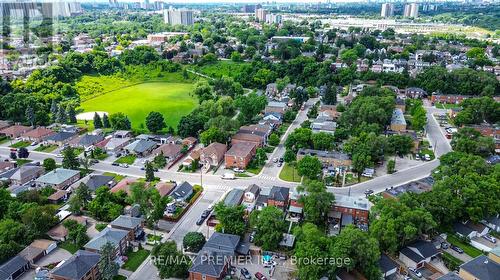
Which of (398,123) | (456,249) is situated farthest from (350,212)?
(398,123)

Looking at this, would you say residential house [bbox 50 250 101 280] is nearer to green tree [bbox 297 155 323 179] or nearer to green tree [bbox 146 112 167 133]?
green tree [bbox 297 155 323 179]

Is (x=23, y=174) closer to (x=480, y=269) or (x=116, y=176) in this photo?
(x=116, y=176)

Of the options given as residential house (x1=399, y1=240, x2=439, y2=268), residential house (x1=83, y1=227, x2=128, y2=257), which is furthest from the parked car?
residential house (x1=83, y1=227, x2=128, y2=257)

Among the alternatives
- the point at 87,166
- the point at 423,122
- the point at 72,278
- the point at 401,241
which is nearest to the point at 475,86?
the point at 423,122

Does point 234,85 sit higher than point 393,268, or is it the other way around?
point 234,85

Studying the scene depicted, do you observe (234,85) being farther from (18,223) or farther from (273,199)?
(18,223)
